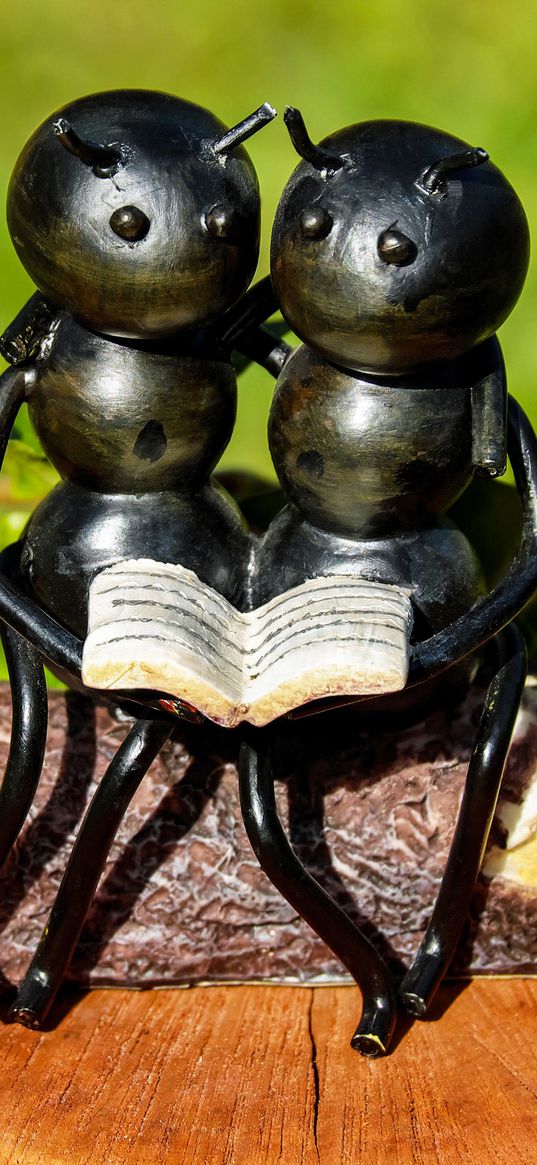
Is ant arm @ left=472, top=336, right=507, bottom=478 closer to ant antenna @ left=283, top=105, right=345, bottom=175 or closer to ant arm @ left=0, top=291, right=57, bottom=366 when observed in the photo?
ant antenna @ left=283, top=105, right=345, bottom=175

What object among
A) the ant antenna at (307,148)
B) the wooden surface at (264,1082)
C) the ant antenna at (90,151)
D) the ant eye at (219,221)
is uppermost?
the ant antenna at (307,148)

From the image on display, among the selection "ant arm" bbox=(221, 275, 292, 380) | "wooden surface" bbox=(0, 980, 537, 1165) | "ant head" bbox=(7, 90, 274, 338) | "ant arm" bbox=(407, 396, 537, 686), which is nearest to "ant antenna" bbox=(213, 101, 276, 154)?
"ant head" bbox=(7, 90, 274, 338)

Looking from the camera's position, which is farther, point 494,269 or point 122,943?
point 122,943

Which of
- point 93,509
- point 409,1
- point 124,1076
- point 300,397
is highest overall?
point 409,1

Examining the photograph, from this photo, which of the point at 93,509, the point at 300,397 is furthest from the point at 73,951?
the point at 300,397

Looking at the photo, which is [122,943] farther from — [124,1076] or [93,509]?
[93,509]

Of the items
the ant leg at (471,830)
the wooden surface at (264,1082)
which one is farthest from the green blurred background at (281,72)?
the wooden surface at (264,1082)

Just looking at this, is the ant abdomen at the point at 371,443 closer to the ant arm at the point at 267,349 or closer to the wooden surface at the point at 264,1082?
the ant arm at the point at 267,349
